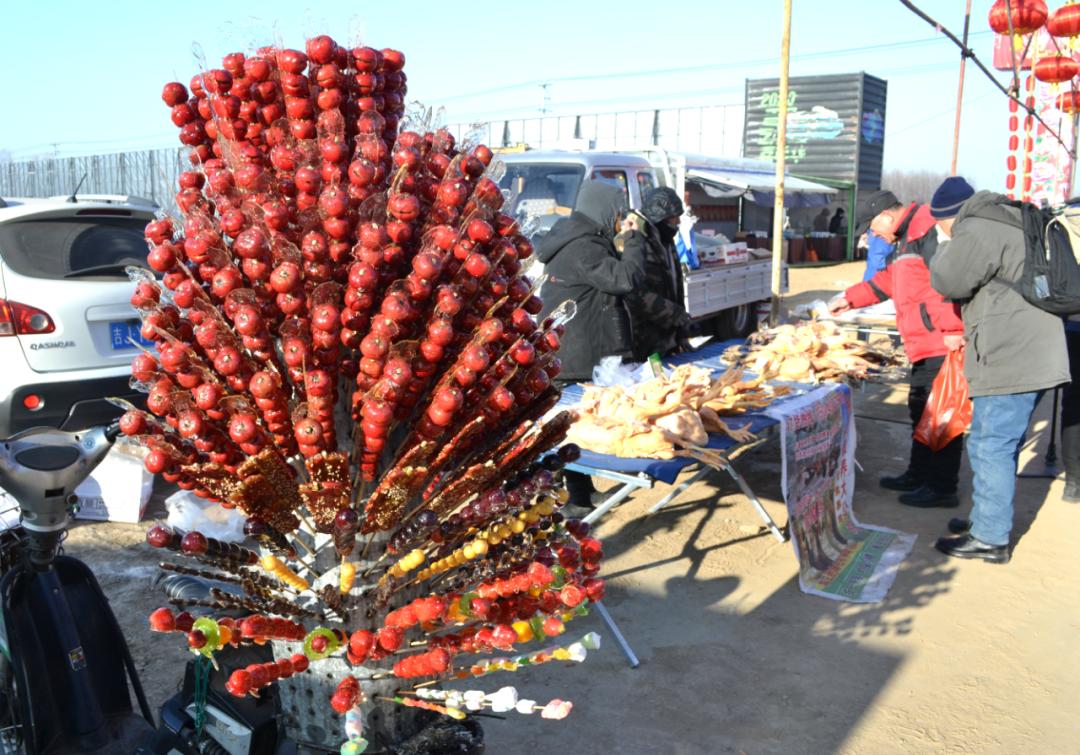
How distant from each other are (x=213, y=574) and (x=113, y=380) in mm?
4130

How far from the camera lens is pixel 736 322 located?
36.0 ft

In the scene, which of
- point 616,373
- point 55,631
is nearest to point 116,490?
point 55,631

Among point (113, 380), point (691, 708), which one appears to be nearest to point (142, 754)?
point (691, 708)

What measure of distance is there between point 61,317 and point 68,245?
1.70ft

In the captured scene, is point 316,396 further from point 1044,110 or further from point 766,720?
point 1044,110

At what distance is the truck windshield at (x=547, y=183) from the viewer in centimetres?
845

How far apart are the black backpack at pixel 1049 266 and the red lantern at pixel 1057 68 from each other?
7.67 meters

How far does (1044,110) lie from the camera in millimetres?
13930

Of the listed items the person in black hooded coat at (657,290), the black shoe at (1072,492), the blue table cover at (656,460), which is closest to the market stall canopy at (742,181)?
the person in black hooded coat at (657,290)

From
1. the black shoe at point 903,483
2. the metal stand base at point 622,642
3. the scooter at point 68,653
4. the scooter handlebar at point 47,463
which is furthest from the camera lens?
the black shoe at point 903,483

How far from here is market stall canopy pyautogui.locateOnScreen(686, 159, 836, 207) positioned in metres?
15.1

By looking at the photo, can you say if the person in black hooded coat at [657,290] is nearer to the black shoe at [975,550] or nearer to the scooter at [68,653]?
the black shoe at [975,550]

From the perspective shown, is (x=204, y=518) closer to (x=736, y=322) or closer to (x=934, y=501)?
(x=934, y=501)

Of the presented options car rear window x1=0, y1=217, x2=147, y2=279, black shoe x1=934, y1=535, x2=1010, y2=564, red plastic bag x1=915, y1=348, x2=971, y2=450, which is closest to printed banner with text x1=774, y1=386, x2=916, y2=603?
black shoe x1=934, y1=535, x2=1010, y2=564
